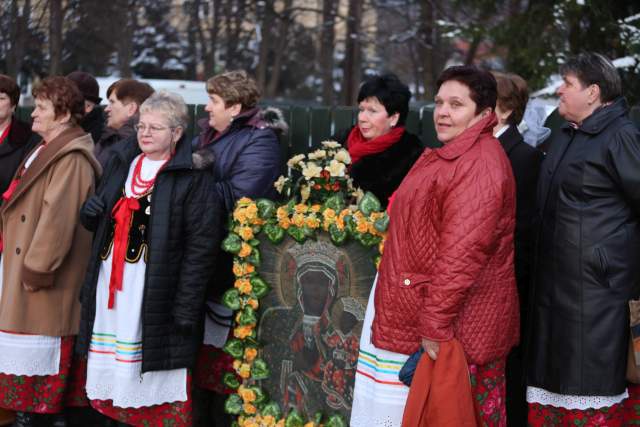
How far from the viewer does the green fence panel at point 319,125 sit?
699 centimetres

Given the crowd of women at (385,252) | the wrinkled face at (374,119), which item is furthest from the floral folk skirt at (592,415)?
the wrinkled face at (374,119)

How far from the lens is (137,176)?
5.02 meters

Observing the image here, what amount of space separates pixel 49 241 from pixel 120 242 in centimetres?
52

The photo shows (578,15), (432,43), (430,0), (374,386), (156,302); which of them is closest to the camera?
(374,386)

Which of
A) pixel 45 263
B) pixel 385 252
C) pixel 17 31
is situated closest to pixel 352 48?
pixel 17 31

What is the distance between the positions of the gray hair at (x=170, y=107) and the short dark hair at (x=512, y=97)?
1.70 metres

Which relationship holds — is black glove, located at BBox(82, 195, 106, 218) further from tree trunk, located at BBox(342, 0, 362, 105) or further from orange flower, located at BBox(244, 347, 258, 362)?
tree trunk, located at BBox(342, 0, 362, 105)

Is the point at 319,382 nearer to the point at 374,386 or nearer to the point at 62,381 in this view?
the point at 374,386

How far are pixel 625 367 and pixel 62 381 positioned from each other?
10.2ft

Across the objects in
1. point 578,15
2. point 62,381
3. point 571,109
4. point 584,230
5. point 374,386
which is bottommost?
point 62,381

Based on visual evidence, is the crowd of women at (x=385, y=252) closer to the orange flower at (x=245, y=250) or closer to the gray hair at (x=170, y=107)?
the gray hair at (x=170, y=107)

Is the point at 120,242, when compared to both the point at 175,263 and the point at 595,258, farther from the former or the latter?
the point at 595,258

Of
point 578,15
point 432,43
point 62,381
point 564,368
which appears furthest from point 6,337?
point 432,43

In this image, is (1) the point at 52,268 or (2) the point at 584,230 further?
(1) the point at 52,268
